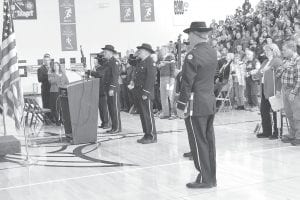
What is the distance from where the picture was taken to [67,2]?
20.6 meters

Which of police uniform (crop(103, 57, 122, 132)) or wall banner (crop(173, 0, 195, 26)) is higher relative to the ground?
wall banner (crop(173, 0, 195, 26))

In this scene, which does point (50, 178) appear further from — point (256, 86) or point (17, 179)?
point (256, 86)

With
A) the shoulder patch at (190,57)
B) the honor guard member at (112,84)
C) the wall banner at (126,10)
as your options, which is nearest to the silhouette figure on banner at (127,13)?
the wall banner at (126,10)

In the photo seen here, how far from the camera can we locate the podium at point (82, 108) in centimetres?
847

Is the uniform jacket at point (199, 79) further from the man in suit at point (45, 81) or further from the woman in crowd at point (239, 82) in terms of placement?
the woman in crowd at point (239, 82)

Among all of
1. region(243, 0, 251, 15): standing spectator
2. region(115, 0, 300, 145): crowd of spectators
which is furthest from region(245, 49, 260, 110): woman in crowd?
region(243, 0, 251, 15): standing spectator

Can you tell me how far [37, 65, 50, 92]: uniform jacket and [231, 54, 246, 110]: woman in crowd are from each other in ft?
17.1

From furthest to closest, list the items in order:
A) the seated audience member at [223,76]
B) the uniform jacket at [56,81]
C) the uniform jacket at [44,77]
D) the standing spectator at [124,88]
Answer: the standing spectator at [124,88] → the seated audience member at [223,76] → the uniform jacket at [44,77] → the uniform jacket at [56,81]

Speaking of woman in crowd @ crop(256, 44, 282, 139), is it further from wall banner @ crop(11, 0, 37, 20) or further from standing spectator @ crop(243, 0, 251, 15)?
wall banner @ crop(11, 0, 37, 20)

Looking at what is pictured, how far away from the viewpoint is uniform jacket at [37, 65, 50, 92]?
12.4 meters

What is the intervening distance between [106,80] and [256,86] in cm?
565

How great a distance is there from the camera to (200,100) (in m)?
5.14

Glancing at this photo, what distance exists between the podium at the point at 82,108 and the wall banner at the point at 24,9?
39.4 feet

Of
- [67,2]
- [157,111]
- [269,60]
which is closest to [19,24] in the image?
[67,2]
